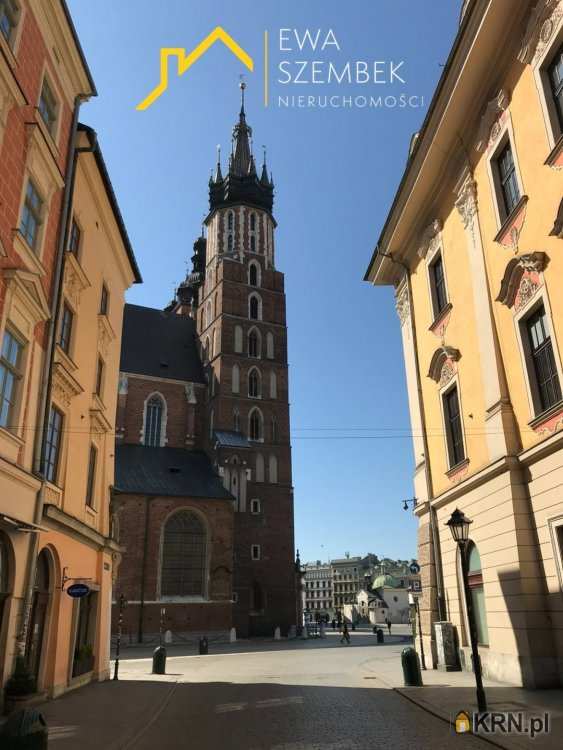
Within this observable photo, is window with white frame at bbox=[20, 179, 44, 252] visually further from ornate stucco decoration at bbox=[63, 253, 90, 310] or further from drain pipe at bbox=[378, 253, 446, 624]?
drain pipe at bbox=[378, 253, 446, 624]

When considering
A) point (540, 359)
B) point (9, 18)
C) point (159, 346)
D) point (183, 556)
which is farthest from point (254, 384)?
point (9, 18)

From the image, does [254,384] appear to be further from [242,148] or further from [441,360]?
[441,360]

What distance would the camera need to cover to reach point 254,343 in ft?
175

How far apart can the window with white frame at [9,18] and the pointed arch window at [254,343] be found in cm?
4143

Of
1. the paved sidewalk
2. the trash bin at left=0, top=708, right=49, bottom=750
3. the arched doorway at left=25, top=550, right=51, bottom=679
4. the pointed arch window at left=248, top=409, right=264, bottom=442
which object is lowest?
the paved sidewalk

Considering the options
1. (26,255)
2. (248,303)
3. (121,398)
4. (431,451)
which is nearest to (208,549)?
(121,398)

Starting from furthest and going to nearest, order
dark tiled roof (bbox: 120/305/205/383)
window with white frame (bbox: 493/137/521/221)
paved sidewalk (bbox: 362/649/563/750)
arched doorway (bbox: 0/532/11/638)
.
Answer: dark tiled roof (bbox: 120/305/205/383), window with white frame (bbox: 493/137/521/221), arched doorway (bbox: 0/532/11/638), paved sidewalk (bbox: 362/649/563/750)

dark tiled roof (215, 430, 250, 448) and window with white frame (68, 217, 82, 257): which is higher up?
dark tiled roof (215, 430, 250, 448)

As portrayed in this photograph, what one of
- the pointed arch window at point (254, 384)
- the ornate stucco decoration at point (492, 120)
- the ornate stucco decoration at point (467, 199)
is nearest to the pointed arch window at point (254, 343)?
the pointed arch window at point (254, 384)

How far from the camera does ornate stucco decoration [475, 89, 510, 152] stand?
13.2 meters

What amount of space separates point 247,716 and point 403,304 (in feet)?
45.2

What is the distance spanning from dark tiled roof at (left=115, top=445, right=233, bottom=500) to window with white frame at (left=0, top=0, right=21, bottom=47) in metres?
33.1

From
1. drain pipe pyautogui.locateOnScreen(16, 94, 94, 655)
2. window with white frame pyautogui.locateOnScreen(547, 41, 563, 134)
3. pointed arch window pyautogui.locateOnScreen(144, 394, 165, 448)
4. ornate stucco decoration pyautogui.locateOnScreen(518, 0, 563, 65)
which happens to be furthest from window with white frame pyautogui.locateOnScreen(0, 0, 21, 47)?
pointed arch window pyautogui.locateOnScreen(144, 394, 165, 448)

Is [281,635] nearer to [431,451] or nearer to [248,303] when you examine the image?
[248,303]
